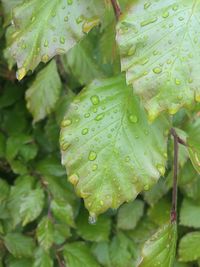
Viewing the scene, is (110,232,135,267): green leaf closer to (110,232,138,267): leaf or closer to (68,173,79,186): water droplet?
(110,232,138,267): leaf

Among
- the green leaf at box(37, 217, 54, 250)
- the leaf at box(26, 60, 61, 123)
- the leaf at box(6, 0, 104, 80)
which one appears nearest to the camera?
the leaf at box(6, 0, 104, 80)

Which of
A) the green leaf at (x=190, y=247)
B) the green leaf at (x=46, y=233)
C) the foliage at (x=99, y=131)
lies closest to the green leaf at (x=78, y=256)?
the foliage at (x=99, y=131)

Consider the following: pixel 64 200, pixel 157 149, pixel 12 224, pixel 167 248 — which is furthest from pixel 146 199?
pixel 157 149

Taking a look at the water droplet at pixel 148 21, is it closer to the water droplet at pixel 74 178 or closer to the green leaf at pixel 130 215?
the water droplet at pixel 74 178

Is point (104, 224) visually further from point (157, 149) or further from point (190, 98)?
point (190, 98)

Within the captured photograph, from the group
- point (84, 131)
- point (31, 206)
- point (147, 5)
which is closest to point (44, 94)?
point (31, 206)

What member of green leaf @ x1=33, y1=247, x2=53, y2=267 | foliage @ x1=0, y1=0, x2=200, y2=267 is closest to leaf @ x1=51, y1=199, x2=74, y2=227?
foliage @ x1=0, y1=0, x2=200, y2=267

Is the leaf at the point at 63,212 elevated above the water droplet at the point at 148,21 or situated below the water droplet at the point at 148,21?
below

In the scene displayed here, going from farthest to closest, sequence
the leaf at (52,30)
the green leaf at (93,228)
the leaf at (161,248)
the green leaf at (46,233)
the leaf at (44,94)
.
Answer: the green leaf at (93,228), the leaf at (44,94), the green leaf at (46,233), the leaf at (161,248), the leaf at (52,30)
